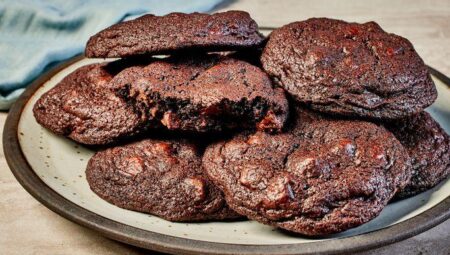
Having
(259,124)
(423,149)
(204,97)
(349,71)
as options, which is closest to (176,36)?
(204,97)

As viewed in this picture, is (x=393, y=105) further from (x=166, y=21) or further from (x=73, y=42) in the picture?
(x=73, y=42)

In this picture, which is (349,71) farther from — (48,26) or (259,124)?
(48,26)

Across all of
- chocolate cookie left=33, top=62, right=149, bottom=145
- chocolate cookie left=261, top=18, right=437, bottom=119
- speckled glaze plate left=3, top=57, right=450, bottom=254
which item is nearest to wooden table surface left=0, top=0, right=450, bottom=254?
speckled glaze plate left=3, top=57, right=450, bottom=254

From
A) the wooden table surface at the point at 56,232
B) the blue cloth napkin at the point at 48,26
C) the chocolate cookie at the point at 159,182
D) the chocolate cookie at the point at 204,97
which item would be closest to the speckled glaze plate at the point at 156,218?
the chocolate cookie at the point at 159,182

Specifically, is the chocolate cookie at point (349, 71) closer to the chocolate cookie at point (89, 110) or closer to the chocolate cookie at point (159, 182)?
the chocolate cookie at point (159, 182)

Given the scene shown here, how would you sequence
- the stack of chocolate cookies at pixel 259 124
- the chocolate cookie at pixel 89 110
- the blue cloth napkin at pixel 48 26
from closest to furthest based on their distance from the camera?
the stack of chocolate cookies at pixel 259 124 < the chocolate cookie at pixel 89 110 < the blue cloth napkin at pixel 48 26

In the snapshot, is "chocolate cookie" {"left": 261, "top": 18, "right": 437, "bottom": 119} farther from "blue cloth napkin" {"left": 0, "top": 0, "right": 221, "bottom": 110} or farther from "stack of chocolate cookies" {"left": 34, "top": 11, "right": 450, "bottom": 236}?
"blue cloth napkin" {"left": 0, "top": 0, "right": 221, "bottom": 110}
